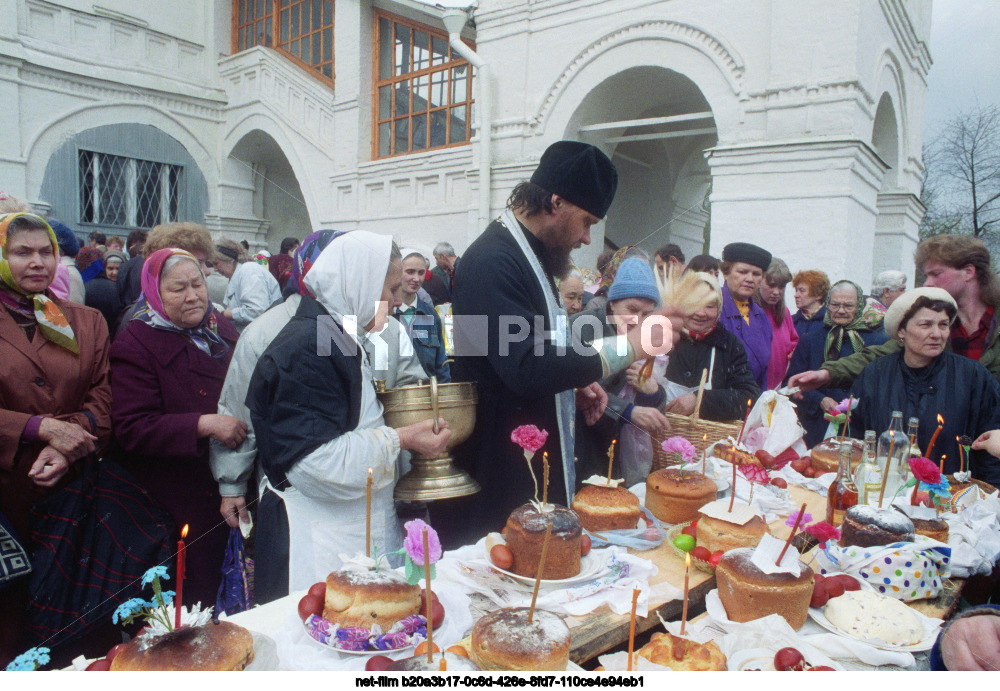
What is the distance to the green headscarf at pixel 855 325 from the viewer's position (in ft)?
14.2

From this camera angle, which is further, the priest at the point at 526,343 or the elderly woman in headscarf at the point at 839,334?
the elderly woman in headscarf at the point at 839,334

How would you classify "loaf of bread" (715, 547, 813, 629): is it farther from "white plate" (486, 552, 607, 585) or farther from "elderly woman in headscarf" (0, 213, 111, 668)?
"elderly woman in headscarf" (0, 213, 111, 668)

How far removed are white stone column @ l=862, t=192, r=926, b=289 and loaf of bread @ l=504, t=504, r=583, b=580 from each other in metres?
7.74

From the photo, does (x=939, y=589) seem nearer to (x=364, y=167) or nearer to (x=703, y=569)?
(x=703, y=569)

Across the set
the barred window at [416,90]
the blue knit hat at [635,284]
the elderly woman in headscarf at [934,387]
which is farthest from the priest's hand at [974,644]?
the barred window at [416,90]

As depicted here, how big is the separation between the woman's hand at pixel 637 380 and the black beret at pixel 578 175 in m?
0.83

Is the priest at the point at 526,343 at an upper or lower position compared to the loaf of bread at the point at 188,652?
upper

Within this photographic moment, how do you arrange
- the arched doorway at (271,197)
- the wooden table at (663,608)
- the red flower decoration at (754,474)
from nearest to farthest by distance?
1. the wooden table at (663,608)
2. the red flower decoration at (754,474)
3. the arched doorway at (271,197)

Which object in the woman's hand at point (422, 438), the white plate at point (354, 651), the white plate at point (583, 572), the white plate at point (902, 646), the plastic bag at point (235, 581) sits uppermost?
the woman's hand at point (422, 438)

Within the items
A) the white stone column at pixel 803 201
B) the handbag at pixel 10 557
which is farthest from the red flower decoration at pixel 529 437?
the white stone column at pixel 803 201

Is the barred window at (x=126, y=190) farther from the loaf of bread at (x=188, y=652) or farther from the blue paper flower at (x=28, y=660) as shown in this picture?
the loaf of bread at (x=188, y=652)

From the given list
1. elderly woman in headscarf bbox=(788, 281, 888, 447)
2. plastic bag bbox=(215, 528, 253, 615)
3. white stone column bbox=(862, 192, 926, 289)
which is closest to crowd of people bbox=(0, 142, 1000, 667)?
plastic bag bbox=(215, 528, 253, 615)

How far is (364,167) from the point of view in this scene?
10617 mm

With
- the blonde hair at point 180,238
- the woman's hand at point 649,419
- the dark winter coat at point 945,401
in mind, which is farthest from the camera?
the blonde hair at point 180,238
